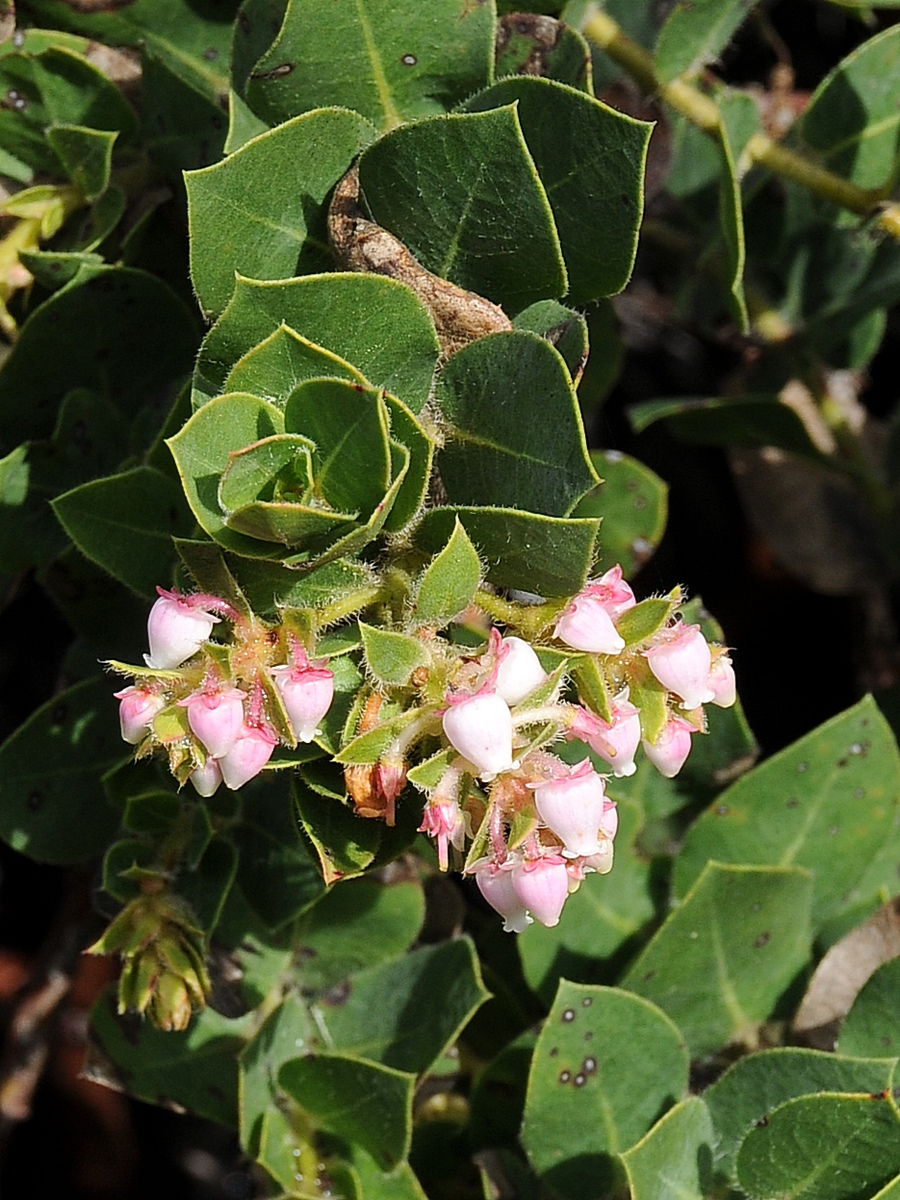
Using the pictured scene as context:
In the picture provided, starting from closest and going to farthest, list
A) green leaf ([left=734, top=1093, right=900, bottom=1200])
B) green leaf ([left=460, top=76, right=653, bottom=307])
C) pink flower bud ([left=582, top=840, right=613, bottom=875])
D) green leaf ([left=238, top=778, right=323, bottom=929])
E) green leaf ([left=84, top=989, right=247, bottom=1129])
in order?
pink flower bud ([left=582, top=840, right=613, bottom=875]) → green leaf ([left=460, top=76, right=653, bottom=307]) → green leaf ([left=734, top=1093, right=900, bottom=1200]) → green leaf ([left=238, top=778, right=323, bottom=929]) → green leaf ([left=84, top=989, right=247, bottom=1129])

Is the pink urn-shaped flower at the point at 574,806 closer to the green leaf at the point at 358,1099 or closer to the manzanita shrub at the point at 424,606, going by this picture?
the manzanita shrub at the point at 424,606

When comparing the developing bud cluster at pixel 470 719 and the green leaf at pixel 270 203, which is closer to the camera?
the developing bud cluster at pixel 470 719

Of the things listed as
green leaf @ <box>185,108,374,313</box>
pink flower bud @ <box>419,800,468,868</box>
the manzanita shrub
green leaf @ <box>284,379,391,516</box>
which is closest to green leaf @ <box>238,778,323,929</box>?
the manzanita shrub

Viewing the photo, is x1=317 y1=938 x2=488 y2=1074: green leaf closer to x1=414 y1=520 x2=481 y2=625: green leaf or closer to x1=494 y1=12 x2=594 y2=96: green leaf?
x1=414 y1=520 x2=481 y2=625: green leaf

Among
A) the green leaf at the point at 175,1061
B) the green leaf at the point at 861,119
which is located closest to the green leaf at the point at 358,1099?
the green leaf at the point at 175,1061

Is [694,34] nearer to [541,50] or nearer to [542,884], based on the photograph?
[541,50]
